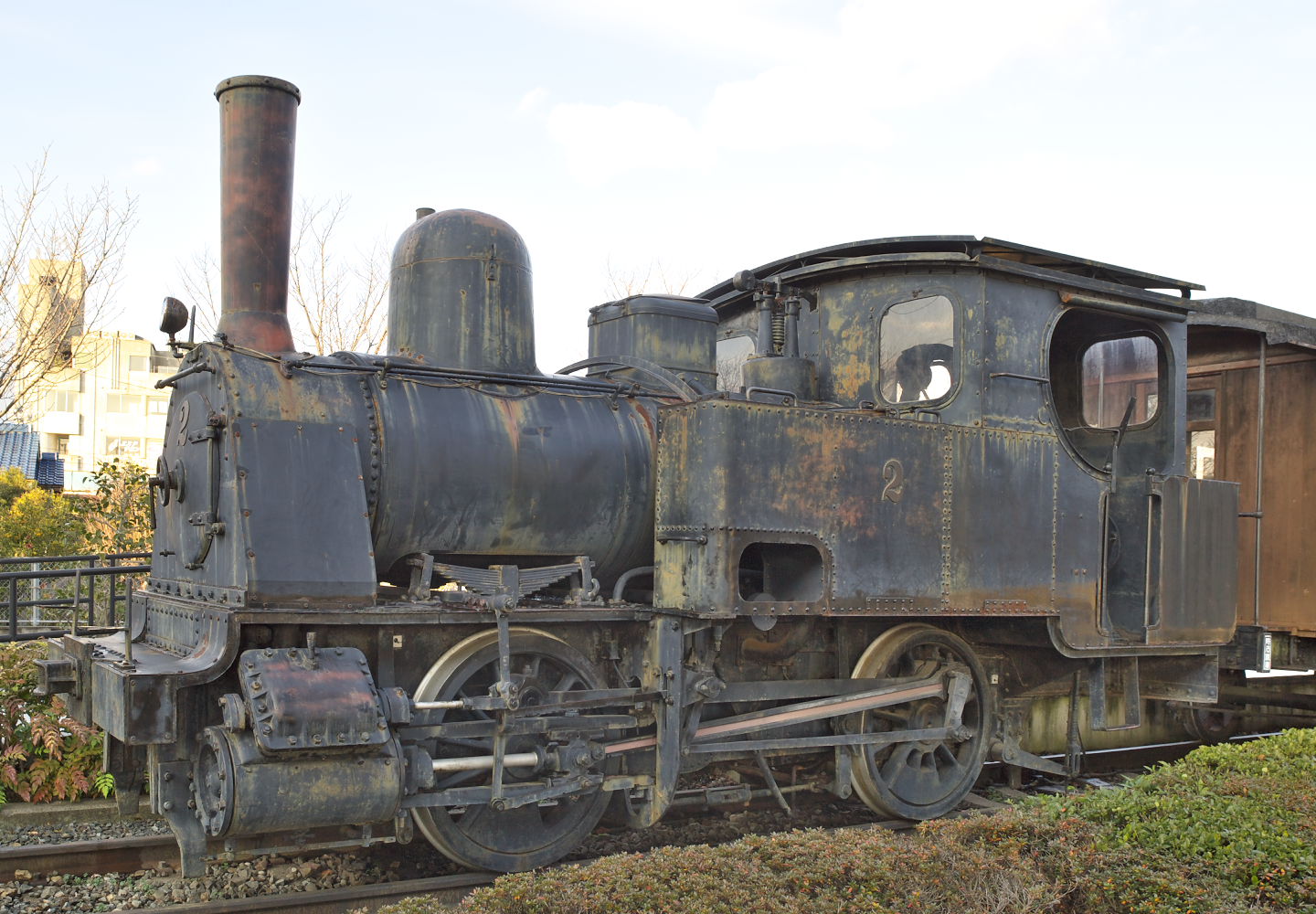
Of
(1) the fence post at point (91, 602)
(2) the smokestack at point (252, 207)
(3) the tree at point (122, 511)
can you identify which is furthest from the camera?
(3) the tree at point (122, 511)

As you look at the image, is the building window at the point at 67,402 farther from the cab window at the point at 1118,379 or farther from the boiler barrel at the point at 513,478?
the cab window at the point at 1118,379

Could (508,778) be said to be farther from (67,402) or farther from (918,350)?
(67,402)

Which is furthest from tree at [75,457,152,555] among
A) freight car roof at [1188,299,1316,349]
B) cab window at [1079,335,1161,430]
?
freight car roof at [1188,299,1316,349]

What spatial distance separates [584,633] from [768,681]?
101 centimetres

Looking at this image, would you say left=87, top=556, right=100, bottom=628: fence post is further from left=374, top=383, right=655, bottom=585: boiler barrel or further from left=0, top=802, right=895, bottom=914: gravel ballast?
left=374, top=383, right=655, bottom=585: boiler barrel

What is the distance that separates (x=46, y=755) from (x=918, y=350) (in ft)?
17.8

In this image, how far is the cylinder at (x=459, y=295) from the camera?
18.3ft

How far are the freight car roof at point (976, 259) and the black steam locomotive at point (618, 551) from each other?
33 millimetres

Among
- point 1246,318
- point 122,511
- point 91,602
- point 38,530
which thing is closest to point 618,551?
point 91,602

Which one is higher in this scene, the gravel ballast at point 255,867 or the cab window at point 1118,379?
the cab window at point 1118,379

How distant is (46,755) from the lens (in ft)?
20.5

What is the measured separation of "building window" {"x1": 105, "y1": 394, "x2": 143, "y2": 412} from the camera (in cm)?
3656

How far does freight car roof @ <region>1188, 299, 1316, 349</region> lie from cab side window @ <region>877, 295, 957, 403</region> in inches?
114

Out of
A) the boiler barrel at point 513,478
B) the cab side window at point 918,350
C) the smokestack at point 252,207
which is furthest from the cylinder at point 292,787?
the cab side window at point 918,350
